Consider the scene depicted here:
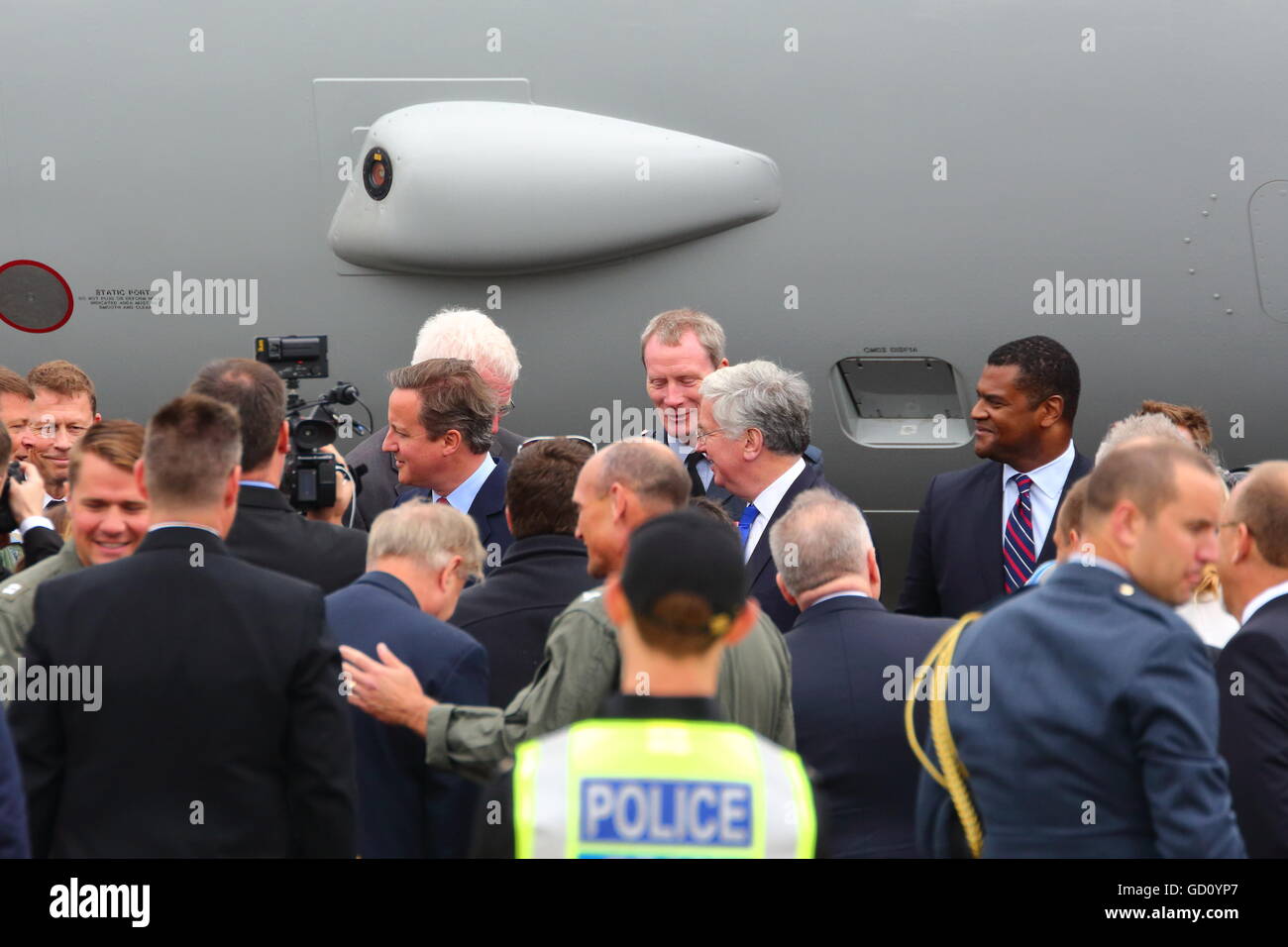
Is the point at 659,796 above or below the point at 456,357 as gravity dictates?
below

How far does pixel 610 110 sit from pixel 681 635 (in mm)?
3971

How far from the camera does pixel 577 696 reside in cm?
332

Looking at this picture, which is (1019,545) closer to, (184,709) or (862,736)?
(862,736)

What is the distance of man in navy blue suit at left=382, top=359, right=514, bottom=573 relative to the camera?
5.12 metres

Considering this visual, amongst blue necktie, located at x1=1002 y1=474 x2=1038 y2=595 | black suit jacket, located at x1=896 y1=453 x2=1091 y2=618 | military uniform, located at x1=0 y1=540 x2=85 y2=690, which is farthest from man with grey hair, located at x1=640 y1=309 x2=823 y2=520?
military uniform, located at x1=0 y1=540 x2=85 y2=690

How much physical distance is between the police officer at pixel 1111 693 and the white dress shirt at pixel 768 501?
1.94 metres

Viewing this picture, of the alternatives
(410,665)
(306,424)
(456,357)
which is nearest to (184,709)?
(410,665)

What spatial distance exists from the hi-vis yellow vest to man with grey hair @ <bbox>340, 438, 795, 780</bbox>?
101cm

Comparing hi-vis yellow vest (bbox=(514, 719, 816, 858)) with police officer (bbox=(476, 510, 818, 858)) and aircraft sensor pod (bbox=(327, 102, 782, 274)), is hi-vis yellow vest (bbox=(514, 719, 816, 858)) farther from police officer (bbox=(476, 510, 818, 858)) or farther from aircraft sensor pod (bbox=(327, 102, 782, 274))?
aircraft sensor pod (bbox=(327, 102, 782, 274))

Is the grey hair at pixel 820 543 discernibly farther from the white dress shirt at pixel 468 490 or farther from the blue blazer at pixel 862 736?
the white dress shirt at pixel 468 490

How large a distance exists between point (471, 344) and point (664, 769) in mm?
3629

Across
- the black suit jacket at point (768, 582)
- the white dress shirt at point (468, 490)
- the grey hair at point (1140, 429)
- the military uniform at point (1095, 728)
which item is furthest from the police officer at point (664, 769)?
the white dress shirt at point (468, 490)

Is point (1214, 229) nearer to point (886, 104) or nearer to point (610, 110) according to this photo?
point (886, 104)
